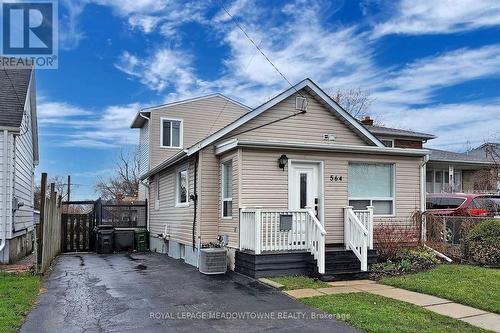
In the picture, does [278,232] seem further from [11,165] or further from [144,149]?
[144,149]

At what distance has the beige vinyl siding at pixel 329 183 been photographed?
10.8 m

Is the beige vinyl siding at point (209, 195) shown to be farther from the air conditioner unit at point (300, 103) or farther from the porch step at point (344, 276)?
the porch step at point (344, 276)

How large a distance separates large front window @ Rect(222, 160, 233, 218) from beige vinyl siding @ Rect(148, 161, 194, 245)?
1.19 meters

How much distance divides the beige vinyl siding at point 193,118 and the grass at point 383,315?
47.9ft

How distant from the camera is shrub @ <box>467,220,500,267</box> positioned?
33.5 ft

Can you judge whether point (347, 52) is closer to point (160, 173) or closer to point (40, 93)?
point (160, 173)

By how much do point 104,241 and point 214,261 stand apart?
8370 mm

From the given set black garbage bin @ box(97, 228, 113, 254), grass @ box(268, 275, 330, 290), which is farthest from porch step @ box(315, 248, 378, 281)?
black garbage bin @ box(97, 228, 113, 254)

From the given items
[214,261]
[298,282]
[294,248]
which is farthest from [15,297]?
[294,248]

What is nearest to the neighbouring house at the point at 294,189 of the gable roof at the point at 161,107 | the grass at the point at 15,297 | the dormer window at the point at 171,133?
the grass at the point at 15,297

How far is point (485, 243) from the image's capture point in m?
10.5

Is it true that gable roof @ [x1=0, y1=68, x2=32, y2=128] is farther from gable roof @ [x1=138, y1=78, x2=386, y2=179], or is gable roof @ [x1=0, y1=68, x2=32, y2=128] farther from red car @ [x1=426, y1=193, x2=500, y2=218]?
red car @ [x1=426, y1=193, x2=500, y2=218]

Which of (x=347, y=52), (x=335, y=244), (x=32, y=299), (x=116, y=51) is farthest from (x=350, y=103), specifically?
(x=32, y=299)

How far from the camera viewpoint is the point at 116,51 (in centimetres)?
1789
